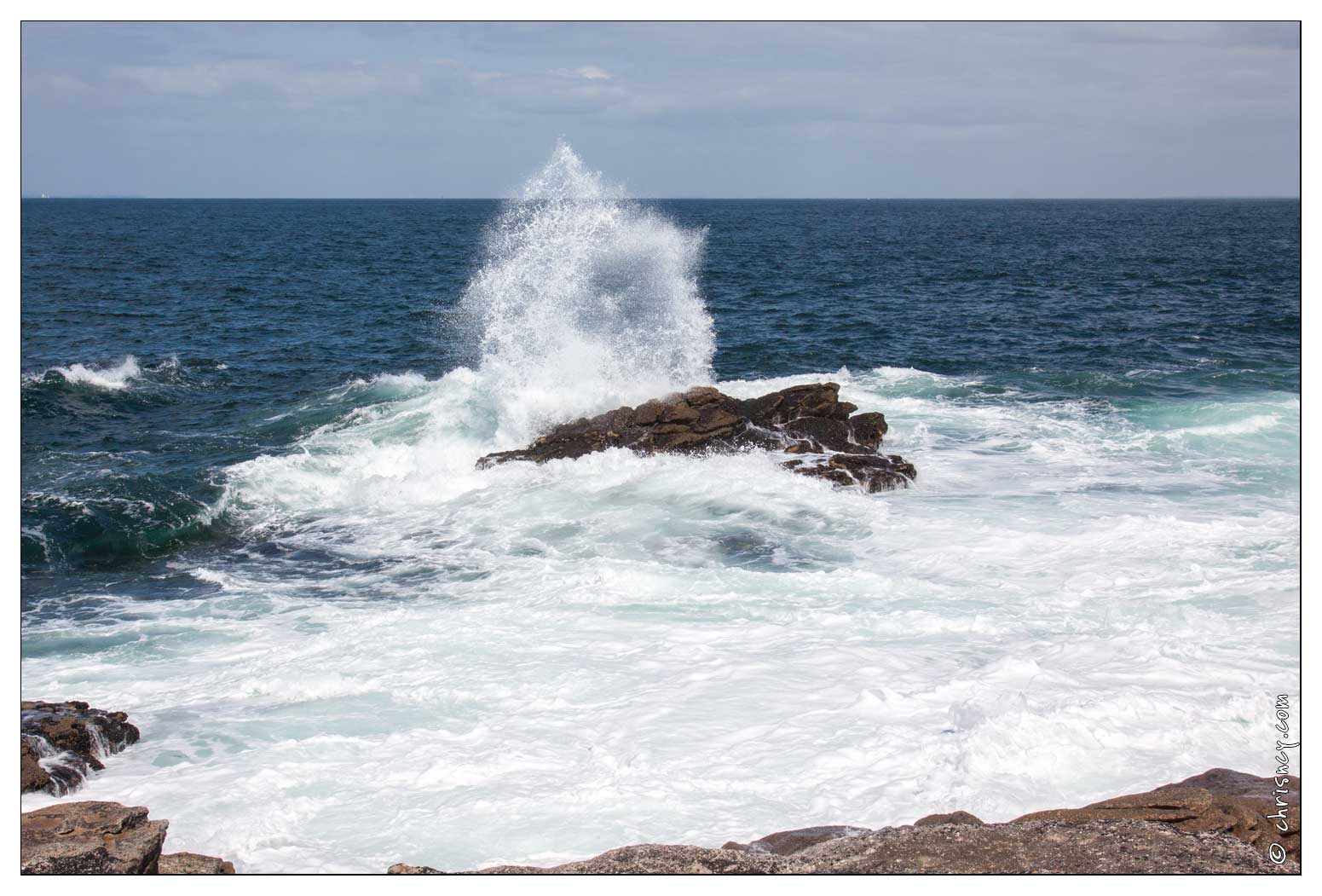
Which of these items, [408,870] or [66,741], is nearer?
[408,870]

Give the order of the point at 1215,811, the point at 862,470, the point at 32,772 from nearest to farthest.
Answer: the point at 1215,811
the point at 32,772
the point at 862,470

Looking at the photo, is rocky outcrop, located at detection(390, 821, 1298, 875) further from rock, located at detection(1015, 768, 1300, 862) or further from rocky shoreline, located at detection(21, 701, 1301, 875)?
rock, located at detection(1015, 768, 1300, 862)

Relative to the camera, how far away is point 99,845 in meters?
6.02

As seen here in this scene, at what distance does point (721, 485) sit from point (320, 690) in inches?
305

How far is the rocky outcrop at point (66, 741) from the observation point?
7855mm

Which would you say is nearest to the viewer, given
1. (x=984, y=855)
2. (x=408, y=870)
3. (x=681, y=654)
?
(x=984, y=855)

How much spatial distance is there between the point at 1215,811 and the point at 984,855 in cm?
177

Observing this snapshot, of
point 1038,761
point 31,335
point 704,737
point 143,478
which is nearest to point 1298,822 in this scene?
point 1038,761

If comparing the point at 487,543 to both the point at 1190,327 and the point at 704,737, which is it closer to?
the point at 704,737

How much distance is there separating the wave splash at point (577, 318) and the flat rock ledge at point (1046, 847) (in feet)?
43.2

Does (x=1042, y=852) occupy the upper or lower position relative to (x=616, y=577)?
upper

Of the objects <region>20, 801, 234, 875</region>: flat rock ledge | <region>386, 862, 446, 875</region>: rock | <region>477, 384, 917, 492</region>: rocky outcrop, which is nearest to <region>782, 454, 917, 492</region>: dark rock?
<region>477, 384, 917, 492</region>: rocky outcrop

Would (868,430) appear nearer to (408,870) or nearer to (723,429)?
(723,429)

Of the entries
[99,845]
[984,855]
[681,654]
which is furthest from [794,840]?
[99,845]
